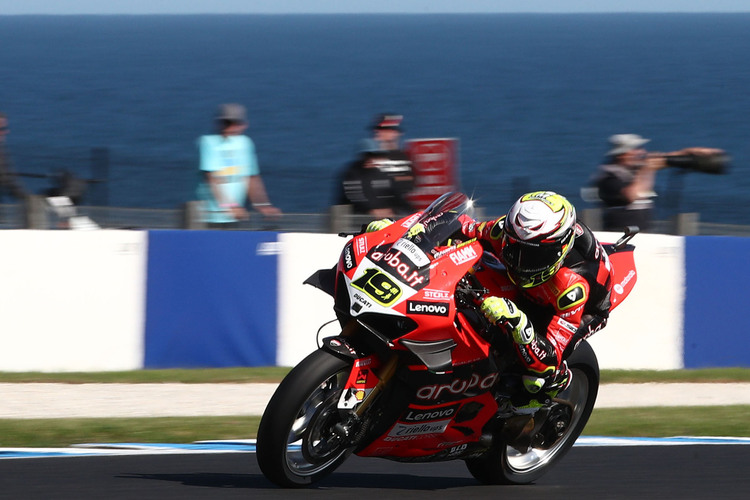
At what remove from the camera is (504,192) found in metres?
10.8

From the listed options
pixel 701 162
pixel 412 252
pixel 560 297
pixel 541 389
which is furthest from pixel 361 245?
pixel 701 162

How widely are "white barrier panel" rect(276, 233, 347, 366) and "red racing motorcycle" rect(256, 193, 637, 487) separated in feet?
12.9

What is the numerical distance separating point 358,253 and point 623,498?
1773 millimetres

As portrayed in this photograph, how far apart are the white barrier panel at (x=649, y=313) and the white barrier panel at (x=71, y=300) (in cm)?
389

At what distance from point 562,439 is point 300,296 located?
12.5ft

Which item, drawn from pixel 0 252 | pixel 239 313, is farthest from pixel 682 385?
pixel 0 252

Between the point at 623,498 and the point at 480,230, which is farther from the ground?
the point at 480,230

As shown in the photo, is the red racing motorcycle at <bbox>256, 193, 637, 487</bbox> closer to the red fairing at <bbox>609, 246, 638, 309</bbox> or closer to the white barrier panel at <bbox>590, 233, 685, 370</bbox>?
the red fairing at <bbox>609, 246, 638, 309</bbox>

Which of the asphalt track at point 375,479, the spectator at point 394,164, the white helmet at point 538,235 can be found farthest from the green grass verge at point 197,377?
the white helmet at point 538,235

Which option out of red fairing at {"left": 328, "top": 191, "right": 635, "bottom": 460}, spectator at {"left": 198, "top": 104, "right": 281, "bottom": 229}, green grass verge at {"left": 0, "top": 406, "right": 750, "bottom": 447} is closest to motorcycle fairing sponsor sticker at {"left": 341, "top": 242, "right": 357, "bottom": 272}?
red fairing at {"left": 328, "top": 191, "right": 635, "bottom": 460}

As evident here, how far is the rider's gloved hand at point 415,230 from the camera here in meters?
5.29

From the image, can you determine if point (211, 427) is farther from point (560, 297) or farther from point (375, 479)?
point (560, 297)

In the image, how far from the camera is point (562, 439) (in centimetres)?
621

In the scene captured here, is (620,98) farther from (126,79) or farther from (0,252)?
(0,252)
